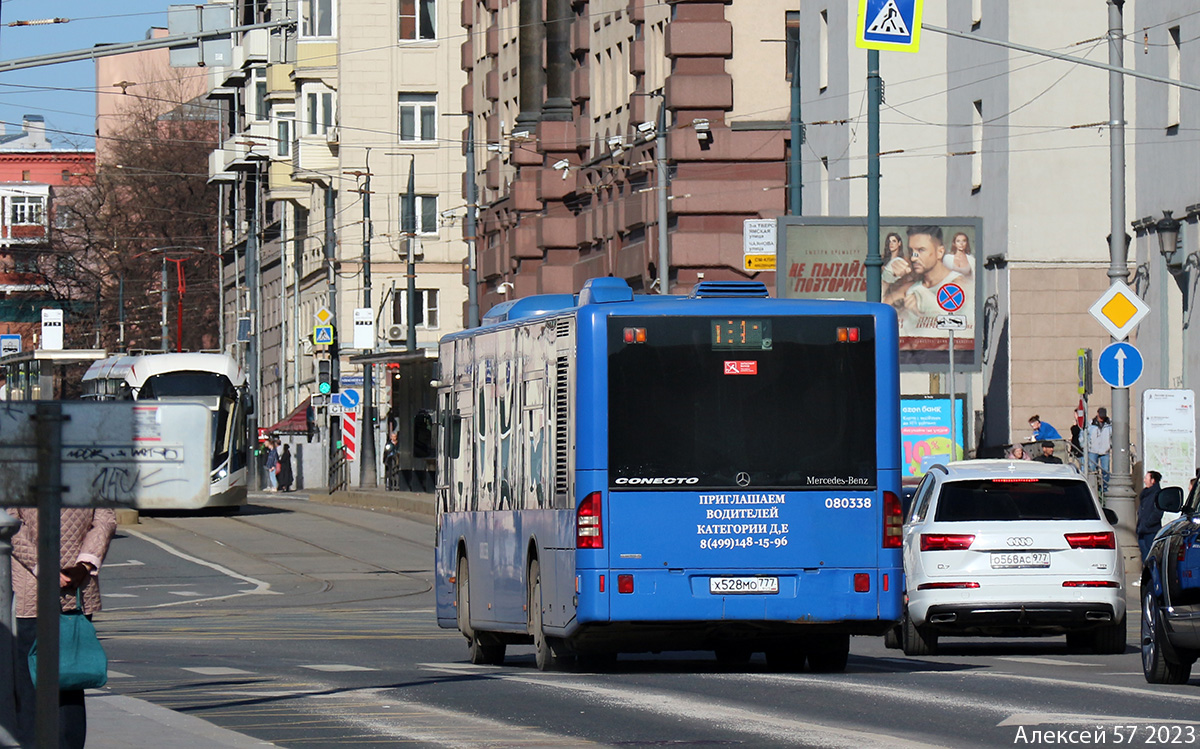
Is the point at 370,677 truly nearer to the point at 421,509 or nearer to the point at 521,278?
the point at 421,509

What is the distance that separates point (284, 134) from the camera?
9625cm

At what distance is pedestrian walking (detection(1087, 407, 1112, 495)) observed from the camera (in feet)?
119

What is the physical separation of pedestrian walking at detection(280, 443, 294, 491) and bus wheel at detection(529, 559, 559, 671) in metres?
59.1

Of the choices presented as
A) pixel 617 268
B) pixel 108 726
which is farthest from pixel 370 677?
pixel 617 268

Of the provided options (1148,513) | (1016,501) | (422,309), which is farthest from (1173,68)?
(422,309)

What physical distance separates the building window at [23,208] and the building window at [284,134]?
193 feet

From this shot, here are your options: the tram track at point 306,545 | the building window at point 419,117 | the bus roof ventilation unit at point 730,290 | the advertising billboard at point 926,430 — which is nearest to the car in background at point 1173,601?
the bus roof ventilation unit at point 730,290

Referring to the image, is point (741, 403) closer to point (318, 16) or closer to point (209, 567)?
point (209, 567)

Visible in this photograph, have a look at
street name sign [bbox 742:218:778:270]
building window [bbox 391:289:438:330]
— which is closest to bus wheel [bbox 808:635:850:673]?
street name sign [bbox 742:218:778:270]

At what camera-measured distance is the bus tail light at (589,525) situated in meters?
16.7

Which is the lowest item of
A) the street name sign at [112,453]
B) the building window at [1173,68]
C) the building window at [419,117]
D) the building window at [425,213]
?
the street name sign at [112,453]

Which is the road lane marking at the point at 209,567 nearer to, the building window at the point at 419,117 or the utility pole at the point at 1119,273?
the utility pole at the point at 1119,273

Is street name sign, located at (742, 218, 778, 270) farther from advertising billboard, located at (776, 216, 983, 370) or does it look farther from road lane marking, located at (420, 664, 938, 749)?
road lane marking, located at (420, 664, 938, 749)

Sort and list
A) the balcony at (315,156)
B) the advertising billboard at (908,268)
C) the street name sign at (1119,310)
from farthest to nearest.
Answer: the balcony at (315,156) → the advertising billboard at (908,268) → the street name sign at (1119,310)
